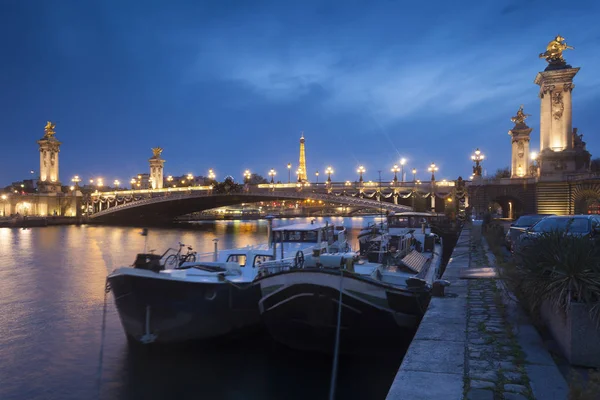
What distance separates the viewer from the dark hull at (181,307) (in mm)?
15914

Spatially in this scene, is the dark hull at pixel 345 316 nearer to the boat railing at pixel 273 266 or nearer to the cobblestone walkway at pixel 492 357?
the boat railing at pixel 273 266

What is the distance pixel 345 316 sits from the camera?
14.5 meters

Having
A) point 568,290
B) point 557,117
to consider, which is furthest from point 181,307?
point 557,117

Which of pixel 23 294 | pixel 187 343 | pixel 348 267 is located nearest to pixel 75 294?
pixel 23 294

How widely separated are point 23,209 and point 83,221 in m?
18.0

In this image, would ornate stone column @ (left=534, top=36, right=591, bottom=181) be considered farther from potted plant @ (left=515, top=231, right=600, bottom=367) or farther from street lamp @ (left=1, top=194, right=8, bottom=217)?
street lamp @ (left=1, top=194, right=8, bottom=217)

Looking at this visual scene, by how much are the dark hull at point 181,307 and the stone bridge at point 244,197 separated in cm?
3354

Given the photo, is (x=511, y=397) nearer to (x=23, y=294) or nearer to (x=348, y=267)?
(x=348, y=267)

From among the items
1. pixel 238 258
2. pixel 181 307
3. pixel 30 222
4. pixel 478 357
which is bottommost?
pixel 30 222

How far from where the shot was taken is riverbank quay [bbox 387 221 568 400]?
685 centimetres

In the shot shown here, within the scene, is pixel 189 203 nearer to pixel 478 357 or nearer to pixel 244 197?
pixel 244 197

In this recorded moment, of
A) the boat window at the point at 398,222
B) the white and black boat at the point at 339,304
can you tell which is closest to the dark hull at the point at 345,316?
the white and black boat at the point at 339,304

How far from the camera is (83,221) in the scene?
108 m

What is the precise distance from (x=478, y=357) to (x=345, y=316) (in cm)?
659
